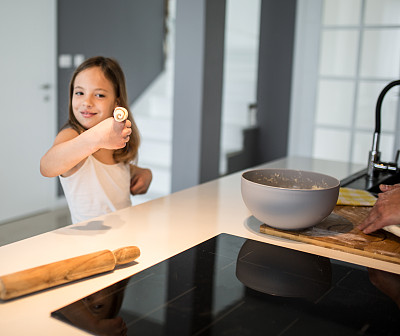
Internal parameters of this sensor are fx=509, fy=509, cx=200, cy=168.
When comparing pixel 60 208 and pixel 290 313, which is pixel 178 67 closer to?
pixel 60 208

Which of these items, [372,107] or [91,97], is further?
[372,107]

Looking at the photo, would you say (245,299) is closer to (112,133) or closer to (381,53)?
(112,133)

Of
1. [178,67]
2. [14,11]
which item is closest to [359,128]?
[178,67]

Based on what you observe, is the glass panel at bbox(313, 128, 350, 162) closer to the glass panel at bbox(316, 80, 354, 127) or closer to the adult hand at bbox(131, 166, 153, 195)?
the glass panel at bbox(316, 80, 354, 127)

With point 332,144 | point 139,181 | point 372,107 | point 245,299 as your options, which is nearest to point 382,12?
point 372,107

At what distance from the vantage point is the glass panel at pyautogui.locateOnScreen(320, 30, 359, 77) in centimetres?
412

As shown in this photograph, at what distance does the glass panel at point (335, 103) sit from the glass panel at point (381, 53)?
20 cm

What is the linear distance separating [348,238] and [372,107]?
3.22 meters

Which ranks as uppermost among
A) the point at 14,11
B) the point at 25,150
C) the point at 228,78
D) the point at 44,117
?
the point at 14,11

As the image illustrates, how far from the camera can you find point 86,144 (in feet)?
3.72

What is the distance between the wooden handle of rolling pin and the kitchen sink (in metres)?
0.94

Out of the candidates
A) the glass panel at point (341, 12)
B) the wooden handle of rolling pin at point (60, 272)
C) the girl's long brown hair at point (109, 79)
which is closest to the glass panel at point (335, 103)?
the glass panel at point (341, 12)

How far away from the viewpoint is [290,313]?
777 mm

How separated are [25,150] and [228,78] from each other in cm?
203
